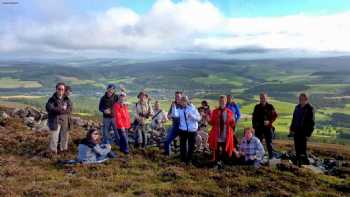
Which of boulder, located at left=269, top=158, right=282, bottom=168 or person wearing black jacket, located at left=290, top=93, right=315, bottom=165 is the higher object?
person wearing black jacket, located at left=290, top=93, right=315, bottom=165

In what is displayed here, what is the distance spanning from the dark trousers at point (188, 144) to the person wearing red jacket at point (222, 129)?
71 centimetres

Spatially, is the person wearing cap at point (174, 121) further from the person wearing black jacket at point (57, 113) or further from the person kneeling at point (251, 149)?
the person wearing black jacket at point (57, 113)

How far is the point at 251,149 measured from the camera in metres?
14.0

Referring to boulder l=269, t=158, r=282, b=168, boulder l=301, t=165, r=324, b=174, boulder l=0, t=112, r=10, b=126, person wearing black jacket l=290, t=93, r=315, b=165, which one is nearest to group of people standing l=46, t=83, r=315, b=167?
person wearing black jacket l=290, t=93, r=315, b=165


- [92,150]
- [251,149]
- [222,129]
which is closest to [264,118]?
[251,149]

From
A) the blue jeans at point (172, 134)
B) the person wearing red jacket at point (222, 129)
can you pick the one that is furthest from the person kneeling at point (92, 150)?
the person wearing red jacket at point (222, 129)

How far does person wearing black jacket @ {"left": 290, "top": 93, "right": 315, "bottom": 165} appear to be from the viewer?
46.9 feet

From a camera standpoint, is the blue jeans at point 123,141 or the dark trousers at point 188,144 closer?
the dark trousers at point 188,144

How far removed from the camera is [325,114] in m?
89.9

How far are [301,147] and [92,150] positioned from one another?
826 cm

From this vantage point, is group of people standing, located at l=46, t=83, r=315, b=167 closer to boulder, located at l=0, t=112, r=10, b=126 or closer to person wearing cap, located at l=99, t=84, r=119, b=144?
person wearing cap, located at l=99, t=84, r=119, b=144

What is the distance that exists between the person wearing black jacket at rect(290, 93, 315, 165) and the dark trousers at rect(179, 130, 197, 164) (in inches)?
158

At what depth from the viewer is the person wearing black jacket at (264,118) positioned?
14.9 m

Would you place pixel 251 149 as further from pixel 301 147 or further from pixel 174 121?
pixel 174 121
